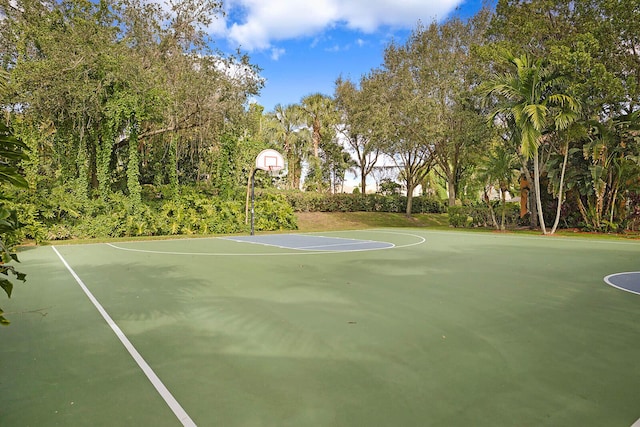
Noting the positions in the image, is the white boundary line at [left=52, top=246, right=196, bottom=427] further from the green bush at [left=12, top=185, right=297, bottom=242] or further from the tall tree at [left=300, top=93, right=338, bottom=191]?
the tall tree at [left=300, top=93, right=338, bottom=191]

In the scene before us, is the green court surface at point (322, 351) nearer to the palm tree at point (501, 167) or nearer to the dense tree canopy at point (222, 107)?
the dense tree canopy at point (222, 107)

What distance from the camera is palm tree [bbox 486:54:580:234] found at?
13523 millimetres

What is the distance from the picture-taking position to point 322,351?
3.07 metres

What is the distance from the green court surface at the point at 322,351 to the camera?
218 cm

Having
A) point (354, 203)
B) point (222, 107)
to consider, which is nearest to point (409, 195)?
point (354, 203)

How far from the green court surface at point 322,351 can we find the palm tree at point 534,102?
8777 mm

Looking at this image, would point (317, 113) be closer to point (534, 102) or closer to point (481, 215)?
point (481, 215)

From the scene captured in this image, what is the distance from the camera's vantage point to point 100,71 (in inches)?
549

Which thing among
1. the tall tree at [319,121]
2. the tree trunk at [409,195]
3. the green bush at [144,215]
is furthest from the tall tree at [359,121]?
the green bush at [144,215]

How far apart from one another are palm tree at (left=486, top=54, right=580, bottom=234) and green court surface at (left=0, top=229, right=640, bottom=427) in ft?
28.8

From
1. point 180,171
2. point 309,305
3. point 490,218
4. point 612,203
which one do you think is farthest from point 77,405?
point 180,171

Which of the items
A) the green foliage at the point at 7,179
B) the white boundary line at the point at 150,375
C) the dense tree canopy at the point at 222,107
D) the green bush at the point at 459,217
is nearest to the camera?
the green foliage at the point at 7,179

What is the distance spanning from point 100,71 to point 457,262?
13.1 meters

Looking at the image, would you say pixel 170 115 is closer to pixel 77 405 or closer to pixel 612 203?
pixel 77 405
